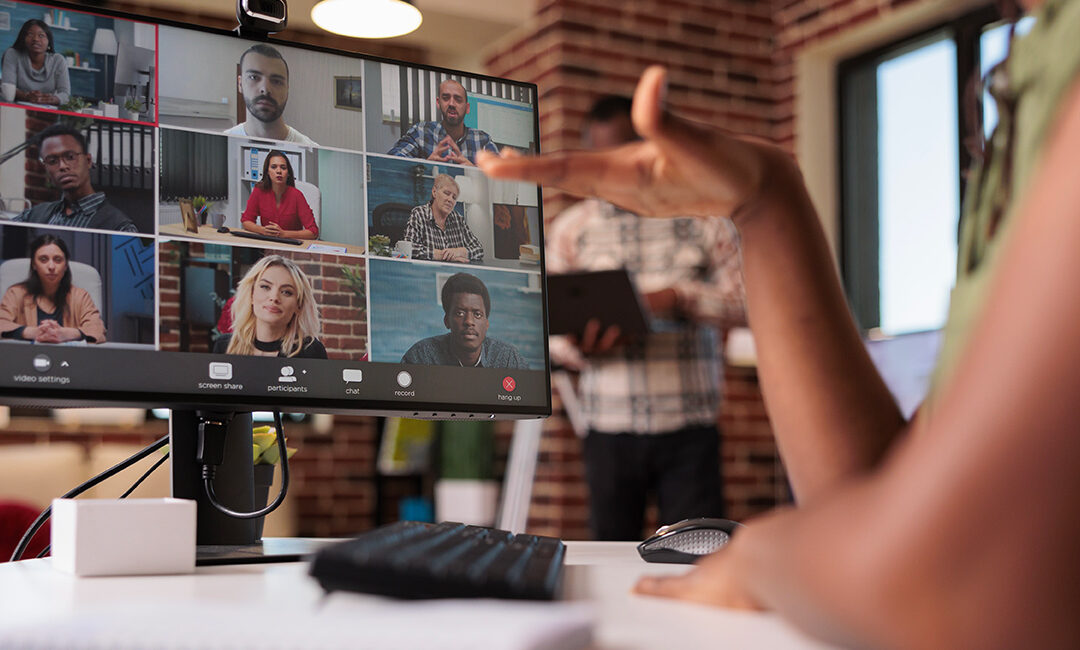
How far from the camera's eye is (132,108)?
2.89 ft

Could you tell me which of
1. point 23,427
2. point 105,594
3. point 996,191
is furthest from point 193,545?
point 23,427

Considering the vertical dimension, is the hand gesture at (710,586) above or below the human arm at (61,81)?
below

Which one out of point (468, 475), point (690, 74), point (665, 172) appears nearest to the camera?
point (665, 172)

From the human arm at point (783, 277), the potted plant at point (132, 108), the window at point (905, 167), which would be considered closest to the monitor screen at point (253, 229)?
the potted plant at point (132, 108)

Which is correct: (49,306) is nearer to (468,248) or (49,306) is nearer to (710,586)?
(468,248)

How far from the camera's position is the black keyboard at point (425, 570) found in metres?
0.50

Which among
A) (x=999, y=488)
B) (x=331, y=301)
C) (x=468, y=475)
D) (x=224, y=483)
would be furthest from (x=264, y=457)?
(x=468, y=475)

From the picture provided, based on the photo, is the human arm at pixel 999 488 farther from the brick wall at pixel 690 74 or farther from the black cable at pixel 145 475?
the brick wall at pixel 690 74

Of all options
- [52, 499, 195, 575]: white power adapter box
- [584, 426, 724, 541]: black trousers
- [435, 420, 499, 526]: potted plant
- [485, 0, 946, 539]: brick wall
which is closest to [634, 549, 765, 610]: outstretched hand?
[52, 499, 195, 575]: white power adapter box

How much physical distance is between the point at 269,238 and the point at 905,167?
3425 millimetres

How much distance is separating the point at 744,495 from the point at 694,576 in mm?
3529

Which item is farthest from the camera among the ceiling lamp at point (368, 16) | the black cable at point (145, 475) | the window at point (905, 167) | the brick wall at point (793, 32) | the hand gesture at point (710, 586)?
the brick wall at point (793, 32)

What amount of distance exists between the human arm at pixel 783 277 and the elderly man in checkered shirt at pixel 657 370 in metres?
1.73

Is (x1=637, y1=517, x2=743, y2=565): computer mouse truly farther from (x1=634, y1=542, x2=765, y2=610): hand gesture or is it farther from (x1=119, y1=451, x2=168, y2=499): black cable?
(x1=119, y1=451, x2=168, y2=499): black cable
